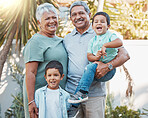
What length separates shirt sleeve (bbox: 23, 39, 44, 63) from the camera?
2.70m

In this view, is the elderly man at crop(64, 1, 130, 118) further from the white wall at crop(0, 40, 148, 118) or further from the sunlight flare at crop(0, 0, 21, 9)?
the white wall at crop(0, 40, 148, 118)

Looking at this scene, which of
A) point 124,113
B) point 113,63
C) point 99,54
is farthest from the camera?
point 124,113

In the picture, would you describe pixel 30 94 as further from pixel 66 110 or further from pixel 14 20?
pixel 14 20

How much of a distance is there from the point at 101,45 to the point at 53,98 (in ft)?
2.62

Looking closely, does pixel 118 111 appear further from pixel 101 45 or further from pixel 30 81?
pixel 30 81

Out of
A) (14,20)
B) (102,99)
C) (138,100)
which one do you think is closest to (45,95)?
(102,99)

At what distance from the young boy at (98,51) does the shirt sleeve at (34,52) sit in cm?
54

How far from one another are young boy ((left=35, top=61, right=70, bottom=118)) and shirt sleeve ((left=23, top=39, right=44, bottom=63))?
0.21m

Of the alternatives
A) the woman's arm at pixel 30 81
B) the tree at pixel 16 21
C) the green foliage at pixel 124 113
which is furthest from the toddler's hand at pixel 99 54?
the green foliage at pixel 124 113

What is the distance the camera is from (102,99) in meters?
2.95

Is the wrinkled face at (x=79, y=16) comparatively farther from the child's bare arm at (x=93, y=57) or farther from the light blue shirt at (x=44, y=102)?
the light blue shirt at (x=44, y=102)

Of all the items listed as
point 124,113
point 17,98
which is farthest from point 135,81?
point 17,98

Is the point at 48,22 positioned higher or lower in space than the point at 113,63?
higher

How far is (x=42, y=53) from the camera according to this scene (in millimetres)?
2738
